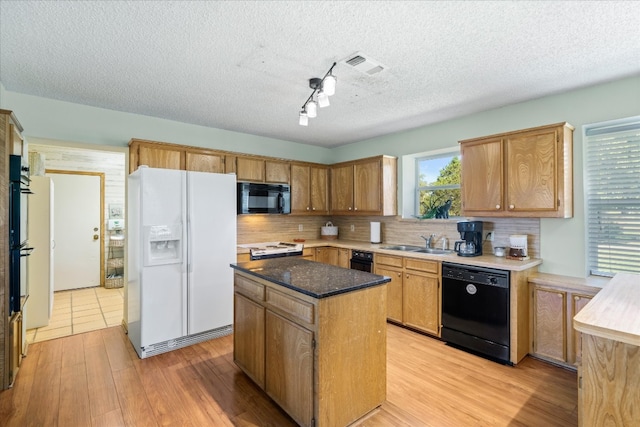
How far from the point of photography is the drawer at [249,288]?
7.64 ft

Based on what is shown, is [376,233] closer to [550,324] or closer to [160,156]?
[550,324]

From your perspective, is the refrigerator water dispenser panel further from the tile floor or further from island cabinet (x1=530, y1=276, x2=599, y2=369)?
island cabinet (x1=530, y1=276, x2=599, y2=369)

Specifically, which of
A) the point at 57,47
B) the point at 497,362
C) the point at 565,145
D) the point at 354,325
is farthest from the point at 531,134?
the point at 57,47

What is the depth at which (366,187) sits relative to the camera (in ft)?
15.0

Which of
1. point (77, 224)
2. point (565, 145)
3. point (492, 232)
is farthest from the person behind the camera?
point (77, 224)

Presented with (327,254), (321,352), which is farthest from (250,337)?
(327,254)

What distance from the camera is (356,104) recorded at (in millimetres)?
3338

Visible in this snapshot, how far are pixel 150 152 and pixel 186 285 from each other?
1.57m

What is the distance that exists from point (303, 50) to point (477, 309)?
279cm

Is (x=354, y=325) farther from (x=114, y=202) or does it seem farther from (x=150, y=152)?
(x=114, y=202)

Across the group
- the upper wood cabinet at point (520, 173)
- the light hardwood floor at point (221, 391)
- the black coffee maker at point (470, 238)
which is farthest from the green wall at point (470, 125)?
the light hardwood floor at point (221, 391)

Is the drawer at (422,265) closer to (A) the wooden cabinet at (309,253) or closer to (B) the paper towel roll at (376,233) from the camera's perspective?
(B) the paper towel roll at (376,233)

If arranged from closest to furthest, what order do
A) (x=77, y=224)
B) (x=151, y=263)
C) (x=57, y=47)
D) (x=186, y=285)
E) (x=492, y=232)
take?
(x=57, y=47), (x=151, y=263), (x=186, y=285), (x=492, y=232), (x=77, y=224)

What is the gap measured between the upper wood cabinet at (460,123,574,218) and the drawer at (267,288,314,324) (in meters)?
2.34
